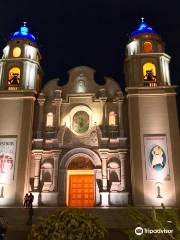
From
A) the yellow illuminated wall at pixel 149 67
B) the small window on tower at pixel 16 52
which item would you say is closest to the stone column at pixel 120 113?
the yellow illuminated wall at pixel 149 67

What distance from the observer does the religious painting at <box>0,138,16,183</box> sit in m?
21.0

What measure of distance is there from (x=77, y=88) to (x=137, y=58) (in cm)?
507

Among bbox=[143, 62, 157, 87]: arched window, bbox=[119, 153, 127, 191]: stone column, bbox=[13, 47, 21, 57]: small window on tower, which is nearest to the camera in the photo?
bbox=[119, 153, 127, 191]: stone column

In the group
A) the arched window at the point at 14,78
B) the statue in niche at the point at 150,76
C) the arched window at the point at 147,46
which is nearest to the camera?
the statue in niche at the point at 150,76

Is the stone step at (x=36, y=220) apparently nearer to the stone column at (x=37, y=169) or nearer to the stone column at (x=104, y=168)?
the stone column at (x=37, y=169)

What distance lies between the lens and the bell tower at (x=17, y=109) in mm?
20875

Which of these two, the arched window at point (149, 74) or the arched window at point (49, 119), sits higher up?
the arched window at point (149, 74)

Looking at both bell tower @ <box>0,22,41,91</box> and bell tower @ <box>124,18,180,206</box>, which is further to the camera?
bell tower @ <box>0,22,41,91</box>

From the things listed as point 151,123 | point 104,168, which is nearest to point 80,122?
point 104,168

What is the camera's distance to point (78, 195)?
21750 mm

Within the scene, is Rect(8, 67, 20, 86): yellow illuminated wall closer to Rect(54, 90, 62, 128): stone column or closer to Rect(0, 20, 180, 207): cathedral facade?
Rect(0, 20, 180, 207): cathedral facade

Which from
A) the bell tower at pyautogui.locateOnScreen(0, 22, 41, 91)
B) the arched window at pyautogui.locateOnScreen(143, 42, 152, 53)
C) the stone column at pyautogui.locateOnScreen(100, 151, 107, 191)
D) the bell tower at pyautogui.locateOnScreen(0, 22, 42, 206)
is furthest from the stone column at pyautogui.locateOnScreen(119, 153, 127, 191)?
the arched window at pyautogui.locateOnScreen(143, 42, 152, 53)

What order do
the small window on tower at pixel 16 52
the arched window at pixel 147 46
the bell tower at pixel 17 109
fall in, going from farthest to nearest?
the small window on tower at pixel 16 52, the arched window at pixel 147 46, the bell tower at pixel 17 109

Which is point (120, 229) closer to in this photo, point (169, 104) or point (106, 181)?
point (106, 181)
